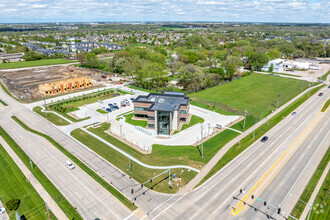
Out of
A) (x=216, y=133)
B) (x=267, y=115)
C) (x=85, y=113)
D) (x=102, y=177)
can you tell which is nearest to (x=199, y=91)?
(x=267, y=115)

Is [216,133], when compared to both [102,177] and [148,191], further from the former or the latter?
[102,177]

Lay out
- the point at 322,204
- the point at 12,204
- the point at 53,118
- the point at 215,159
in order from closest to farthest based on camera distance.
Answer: the point at 12,204, the point at 322,204, the point at 215,159, the point at 53,118

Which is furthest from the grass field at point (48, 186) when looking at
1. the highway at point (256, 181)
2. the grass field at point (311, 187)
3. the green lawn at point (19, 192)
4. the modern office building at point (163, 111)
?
the grass field at point (311, 187)

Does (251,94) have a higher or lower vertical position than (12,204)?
higher

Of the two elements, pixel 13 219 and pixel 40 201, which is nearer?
pixel 13 219

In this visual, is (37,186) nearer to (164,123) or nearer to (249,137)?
(164,123)

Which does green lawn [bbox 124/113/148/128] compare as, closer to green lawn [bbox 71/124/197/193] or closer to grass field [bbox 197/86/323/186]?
green lawn [bbox 71/124/197/193]

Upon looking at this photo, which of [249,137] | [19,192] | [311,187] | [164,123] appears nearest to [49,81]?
[164,123]
